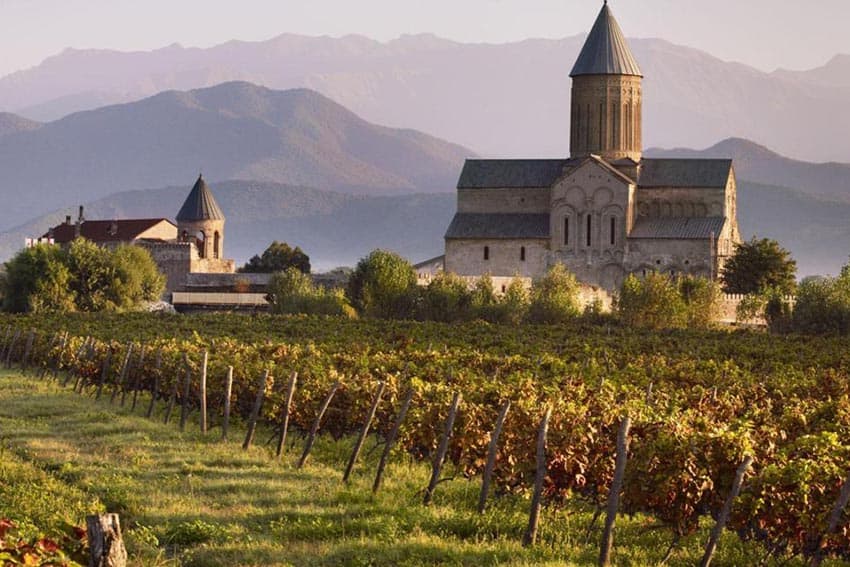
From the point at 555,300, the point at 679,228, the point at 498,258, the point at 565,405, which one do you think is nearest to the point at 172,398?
the point at 565,405

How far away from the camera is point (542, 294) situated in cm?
6744

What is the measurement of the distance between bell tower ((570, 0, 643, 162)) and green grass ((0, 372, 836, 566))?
228 ft

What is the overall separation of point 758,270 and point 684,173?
1056 centimetres

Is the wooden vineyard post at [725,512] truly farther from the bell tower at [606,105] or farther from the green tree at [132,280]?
the bell tower at [606,105]

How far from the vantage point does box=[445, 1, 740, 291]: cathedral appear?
84.4 meters

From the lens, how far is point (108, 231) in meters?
102

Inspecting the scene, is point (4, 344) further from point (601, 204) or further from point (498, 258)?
point (601, 204)

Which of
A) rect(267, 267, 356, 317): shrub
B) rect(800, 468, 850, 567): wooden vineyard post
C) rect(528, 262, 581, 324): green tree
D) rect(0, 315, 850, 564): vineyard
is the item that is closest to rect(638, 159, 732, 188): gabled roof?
rect(528, 262, 581, 324): green tree

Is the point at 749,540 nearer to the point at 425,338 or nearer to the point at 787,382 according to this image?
the point at 787,382

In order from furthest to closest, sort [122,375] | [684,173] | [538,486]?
[684,173]
[122,375]
[538,486]

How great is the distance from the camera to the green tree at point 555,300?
64938 mm

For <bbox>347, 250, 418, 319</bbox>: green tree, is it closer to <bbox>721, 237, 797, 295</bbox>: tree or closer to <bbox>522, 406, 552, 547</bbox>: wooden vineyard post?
<bbox>721, 237, 797, 295</bbox>: tree

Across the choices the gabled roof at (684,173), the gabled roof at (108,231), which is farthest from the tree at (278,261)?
the gabled roof at (684,173)

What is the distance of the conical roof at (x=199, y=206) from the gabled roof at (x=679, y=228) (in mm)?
31840
